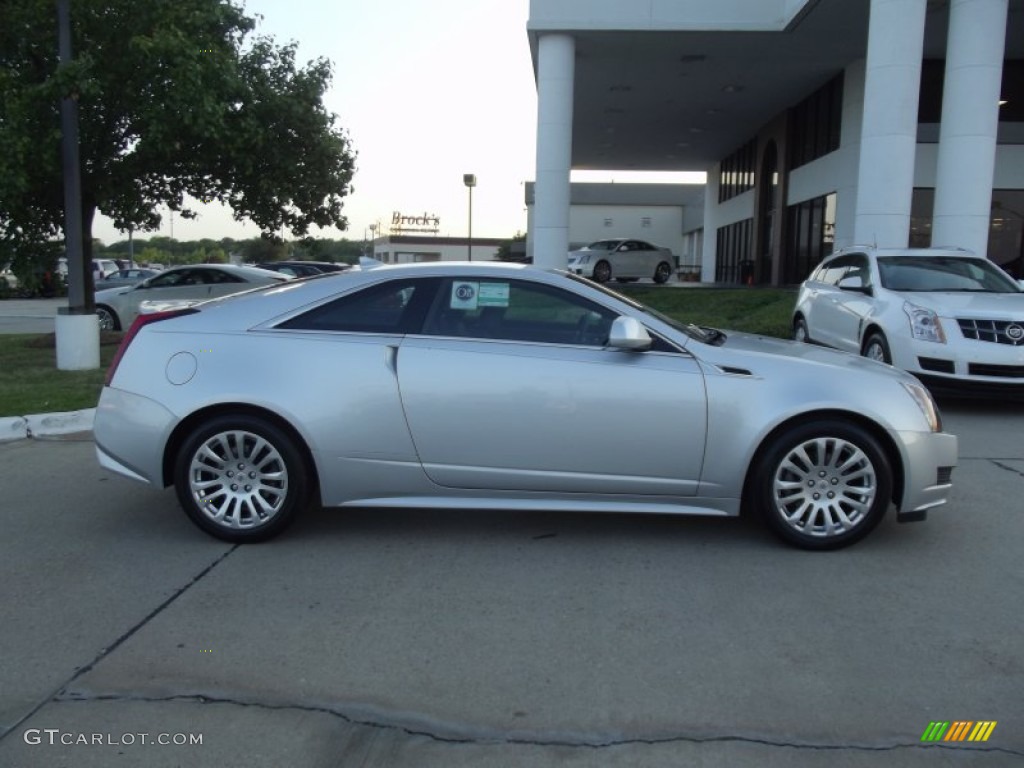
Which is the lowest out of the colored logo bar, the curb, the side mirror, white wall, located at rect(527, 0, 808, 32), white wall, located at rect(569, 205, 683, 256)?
the colored logo bar

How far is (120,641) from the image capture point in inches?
149

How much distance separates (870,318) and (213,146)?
30.2 ft

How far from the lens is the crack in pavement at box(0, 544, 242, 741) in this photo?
10.4 feet

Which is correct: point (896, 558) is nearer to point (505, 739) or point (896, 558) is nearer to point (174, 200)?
point (505, 739)

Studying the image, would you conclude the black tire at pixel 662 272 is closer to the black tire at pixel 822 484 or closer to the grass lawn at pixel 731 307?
the grass lawn at pixel 731 307

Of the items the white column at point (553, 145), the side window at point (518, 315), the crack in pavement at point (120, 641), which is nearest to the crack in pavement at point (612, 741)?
the crack in pavement at point (120, 641)

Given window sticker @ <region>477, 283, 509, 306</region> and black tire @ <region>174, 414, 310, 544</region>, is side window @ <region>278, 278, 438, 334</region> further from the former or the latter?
black tire @ <region>174, 414, 310, 544</region>

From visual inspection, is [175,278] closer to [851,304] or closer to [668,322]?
[851,304]

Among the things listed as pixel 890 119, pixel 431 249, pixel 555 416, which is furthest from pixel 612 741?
pixel 431 249

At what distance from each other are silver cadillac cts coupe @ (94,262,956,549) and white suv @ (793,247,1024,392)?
4.41m

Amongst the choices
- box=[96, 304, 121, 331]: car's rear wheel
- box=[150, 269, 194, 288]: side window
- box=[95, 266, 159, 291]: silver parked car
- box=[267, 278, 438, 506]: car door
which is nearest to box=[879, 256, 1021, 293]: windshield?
box=[267, 278, 438, 506]: car door

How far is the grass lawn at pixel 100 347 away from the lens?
355 inches

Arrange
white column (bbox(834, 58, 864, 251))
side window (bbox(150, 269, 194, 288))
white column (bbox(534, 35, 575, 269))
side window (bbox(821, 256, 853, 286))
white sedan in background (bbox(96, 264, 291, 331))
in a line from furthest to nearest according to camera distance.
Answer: white column (bbox(834, 58, 864, 251)) → white column (bbox(534, 35, 575, 269)) → side window (bbox(150, 269, 194, 288)) → white sedan in background (bbox(96, 264, 291, 331)) → side window (bbox(821, 256, 853, 286))

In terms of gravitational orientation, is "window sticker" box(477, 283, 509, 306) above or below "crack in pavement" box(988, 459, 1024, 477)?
above
